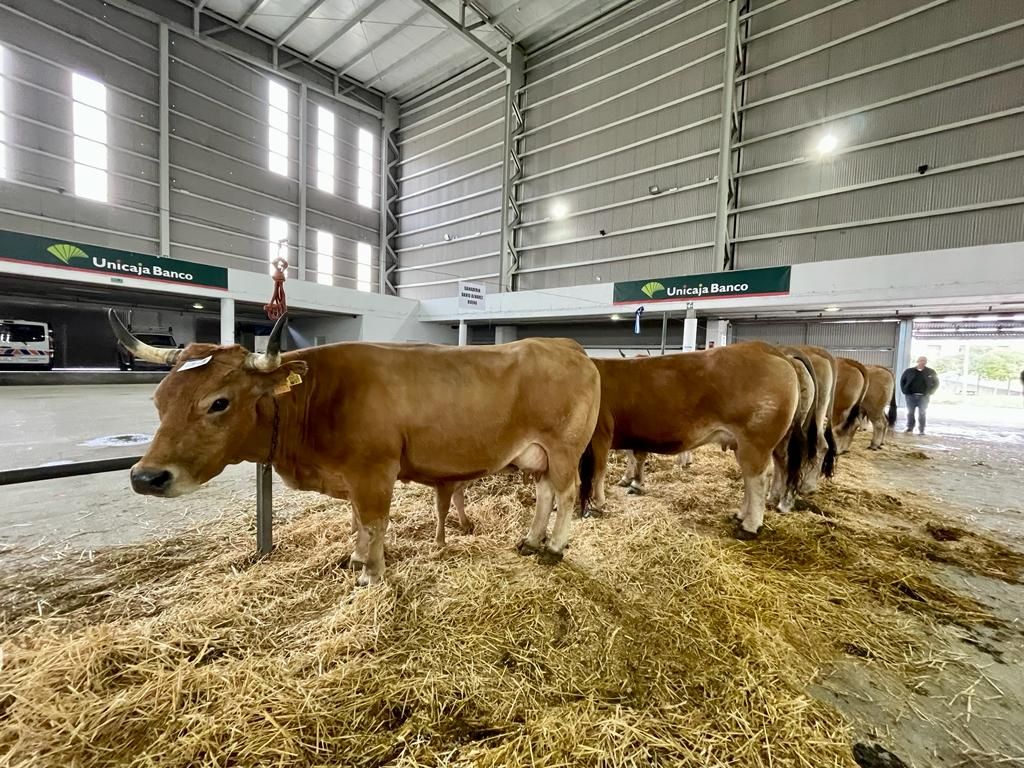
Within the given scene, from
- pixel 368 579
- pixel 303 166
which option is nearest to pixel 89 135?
pixel 303 166

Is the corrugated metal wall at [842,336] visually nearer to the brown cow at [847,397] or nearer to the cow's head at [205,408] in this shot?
the brown cow at [847,397]

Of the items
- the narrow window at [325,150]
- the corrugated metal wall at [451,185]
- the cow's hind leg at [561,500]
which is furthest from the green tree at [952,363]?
the narrow window at [325,150]

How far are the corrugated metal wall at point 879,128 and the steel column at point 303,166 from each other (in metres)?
18.9

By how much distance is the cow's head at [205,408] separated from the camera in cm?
187

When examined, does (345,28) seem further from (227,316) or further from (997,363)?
(997,363)

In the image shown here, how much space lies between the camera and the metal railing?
6.27 ft

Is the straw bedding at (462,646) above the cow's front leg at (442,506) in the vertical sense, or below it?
below

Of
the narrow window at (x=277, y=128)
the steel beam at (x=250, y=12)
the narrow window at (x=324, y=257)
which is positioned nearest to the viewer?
the steel beam at (x=250, y=12)

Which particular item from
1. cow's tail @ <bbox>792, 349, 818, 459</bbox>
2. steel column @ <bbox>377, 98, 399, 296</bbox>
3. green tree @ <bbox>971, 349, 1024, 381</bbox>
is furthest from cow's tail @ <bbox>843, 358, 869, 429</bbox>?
green tree @ <bbox>971, 349, 1024, 381</bbox>

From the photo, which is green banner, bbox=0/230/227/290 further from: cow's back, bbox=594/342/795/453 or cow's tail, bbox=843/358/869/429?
cow's tail, bbox=843/358/869/429

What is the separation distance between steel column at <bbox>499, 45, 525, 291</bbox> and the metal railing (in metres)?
17.6

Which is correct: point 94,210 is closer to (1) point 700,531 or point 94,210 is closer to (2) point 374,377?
(2) point 374,377

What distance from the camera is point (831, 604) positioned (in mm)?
2463

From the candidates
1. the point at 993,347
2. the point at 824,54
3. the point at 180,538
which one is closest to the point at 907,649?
the point at 180,538
